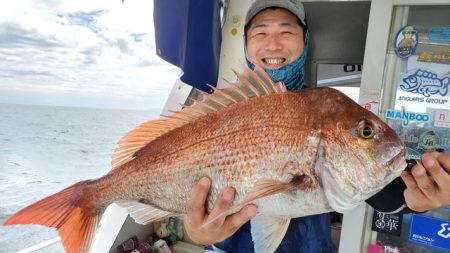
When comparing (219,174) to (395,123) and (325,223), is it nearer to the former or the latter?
(325,223)

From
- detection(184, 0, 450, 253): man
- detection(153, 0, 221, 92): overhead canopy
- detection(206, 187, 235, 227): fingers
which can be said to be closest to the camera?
detection(206, 187, 235, 227): fingers

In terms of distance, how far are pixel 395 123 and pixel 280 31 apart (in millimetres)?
1016

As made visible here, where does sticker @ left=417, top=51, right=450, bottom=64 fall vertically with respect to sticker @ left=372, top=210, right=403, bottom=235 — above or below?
above

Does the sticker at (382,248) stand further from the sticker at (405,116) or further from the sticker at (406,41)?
the sticker at (406,41)

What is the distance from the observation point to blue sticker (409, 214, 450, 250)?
1.81 metres

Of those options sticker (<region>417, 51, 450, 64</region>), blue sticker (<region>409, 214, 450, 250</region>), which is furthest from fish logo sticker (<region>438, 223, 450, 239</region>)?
sticker (<region>417, 51, 450, 64</region>)

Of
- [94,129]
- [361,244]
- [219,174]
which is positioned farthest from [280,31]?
[94,129]

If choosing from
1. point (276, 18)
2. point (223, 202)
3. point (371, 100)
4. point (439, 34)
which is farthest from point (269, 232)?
point (439, 34)

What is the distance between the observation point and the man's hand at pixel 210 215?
0.92 metres

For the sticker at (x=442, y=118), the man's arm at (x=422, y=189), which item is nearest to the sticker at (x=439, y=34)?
the sticker at (x=442, y=118)

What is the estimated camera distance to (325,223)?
133 centimetres

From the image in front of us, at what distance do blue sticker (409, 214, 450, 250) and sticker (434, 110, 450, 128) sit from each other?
0.52m

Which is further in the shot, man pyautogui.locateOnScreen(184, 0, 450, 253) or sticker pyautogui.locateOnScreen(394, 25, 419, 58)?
sticker pyautogui.locateOnScreen(394, 25, 419, 58)

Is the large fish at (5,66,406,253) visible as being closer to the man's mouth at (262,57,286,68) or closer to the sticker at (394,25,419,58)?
the man's mouth at (262,57,286,68)
